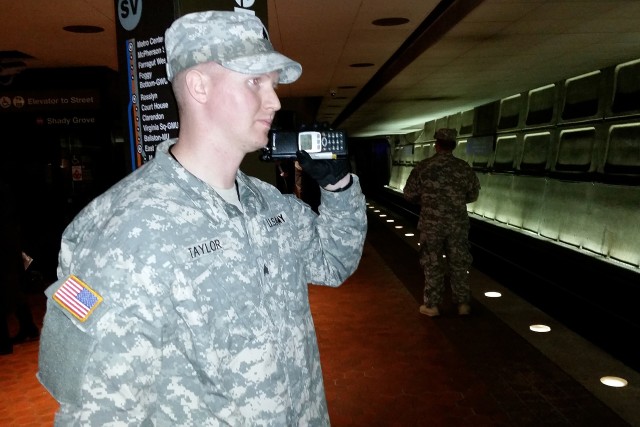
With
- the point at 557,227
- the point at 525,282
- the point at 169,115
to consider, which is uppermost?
the point at 169,115

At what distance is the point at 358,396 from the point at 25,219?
22.1ft

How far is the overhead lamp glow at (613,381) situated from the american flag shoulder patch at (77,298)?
4.01m

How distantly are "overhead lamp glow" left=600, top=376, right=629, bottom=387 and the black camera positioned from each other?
3406 mm

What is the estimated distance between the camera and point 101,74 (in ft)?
25.2

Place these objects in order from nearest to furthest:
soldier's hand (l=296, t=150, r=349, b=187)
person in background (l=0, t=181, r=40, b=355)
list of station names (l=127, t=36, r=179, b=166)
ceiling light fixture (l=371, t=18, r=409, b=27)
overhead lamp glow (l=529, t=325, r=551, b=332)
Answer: soldier's hand (l=296, t=150, r=349, b=187) < list of station names (l=127, t=36, r=179, b=166) < person in background (l=0, t=181, r=40, b=355) < overhead lamp glow (l=529, t=325, r=551, b=332) < ceiling light fixture (l=371, t=18, r=409, b=27)

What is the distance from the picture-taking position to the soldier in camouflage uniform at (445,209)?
5.00 metres

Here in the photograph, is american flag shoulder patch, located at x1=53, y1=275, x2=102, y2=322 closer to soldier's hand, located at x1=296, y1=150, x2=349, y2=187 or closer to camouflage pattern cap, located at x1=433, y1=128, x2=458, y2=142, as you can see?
soldier's hand, located at x1=296, y1=150, x2=349, y2=187

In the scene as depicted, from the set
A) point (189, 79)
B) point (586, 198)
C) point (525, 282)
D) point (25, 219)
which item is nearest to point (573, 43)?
point (586, 198)

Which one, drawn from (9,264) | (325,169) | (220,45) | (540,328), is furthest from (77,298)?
(540,328)

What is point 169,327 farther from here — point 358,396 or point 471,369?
point 471,369

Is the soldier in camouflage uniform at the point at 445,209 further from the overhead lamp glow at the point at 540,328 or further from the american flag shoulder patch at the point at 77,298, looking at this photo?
the american flag shoulder patch at the point at 77,298

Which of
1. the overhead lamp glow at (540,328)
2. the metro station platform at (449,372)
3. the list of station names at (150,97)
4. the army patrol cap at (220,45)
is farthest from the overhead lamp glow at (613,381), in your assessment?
the army patrol cap at (220,45)

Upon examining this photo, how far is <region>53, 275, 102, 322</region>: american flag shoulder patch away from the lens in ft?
3.02

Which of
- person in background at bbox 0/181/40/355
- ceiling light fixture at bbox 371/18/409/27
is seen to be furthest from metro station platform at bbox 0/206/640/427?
ceiling light fixture at bbox 371/18/409/27
